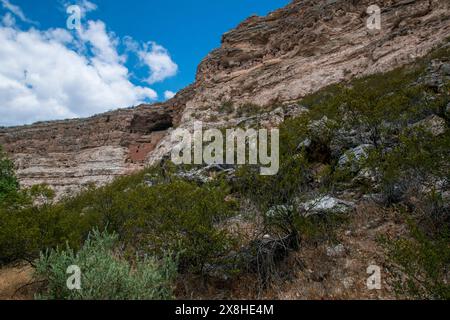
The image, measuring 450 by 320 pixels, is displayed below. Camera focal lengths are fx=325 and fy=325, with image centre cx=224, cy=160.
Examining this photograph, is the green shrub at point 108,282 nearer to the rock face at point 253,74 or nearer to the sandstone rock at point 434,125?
the sandstone rock at point 434,125

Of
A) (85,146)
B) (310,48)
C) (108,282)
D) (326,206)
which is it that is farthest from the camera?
(85,146)

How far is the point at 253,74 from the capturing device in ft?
74.6

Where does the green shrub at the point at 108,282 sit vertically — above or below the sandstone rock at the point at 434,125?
below

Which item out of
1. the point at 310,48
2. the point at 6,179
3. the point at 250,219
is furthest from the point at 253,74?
the point at 250,219

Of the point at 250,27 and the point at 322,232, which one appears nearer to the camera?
the point at 322,232

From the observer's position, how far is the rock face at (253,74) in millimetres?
16406

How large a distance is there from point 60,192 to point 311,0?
74.9 ft

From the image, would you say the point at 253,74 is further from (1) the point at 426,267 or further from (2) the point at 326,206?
(1) the point at 426,267

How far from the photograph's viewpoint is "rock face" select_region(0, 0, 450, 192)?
16.4 metres

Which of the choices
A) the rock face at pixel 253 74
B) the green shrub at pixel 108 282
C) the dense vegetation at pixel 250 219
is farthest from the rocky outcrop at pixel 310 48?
the green shrub at pixel 108 282

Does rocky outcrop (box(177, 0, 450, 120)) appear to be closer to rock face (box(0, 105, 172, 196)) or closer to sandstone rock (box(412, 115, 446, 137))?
rock face (box(0, 105, 172, 196))
